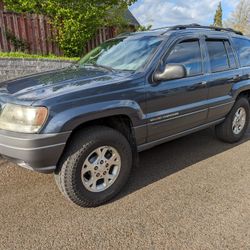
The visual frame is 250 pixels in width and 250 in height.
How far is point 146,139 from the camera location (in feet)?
12.0

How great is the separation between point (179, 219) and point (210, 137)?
279cm

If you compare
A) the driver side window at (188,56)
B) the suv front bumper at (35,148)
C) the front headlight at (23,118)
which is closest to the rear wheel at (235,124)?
the driver side window at (188,56)

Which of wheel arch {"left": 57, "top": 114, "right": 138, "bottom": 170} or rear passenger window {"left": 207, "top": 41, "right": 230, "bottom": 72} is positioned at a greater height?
rear passenger window {"left": 207, "top": 41, "right": 230, "bottom": 72}

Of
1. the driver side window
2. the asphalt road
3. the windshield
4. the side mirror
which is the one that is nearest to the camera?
the asphalt road

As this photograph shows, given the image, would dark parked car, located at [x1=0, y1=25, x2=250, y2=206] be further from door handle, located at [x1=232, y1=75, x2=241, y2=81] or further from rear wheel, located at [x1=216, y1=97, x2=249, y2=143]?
rear wheel, located at [x1=216, y1=97, x2=249, y2=143]

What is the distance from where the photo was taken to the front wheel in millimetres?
3023

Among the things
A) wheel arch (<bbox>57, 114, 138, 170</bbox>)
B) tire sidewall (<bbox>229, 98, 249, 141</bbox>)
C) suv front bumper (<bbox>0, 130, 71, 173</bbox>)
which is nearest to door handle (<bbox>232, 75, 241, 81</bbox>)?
tire sidewall (<bbox>229, 98, 249, 141</bbox>)

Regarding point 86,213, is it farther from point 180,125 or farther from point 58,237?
point 180,125

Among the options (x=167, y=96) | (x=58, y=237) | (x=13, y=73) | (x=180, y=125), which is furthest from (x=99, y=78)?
(x=13, y=73)

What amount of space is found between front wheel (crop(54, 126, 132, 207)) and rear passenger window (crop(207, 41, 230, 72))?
204 cm

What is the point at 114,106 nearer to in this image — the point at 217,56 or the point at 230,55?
the point at 217,56

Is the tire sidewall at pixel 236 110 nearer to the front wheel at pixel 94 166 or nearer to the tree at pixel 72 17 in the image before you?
the front wheel at pixel 94 166

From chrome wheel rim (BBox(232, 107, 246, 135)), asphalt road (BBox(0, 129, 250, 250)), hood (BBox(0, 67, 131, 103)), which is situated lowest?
asphalt road (BBox(0, 129, 250, 250))

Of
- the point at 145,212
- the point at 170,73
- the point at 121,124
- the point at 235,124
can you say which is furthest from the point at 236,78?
the point at 145,212
